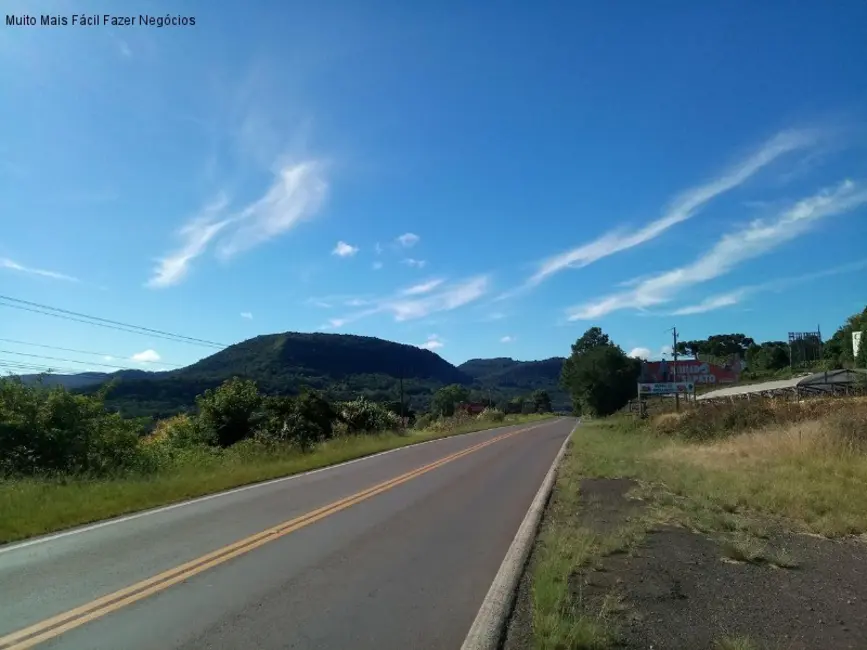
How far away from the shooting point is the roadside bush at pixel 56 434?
1758cm

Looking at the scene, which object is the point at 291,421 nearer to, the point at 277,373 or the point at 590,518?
the point at 590,518

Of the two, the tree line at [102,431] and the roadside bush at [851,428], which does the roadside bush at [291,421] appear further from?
the roadside bush at [851,428]

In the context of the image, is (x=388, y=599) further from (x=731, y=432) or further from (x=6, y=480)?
(x=731, y=432)

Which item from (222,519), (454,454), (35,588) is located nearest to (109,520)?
(222,519)

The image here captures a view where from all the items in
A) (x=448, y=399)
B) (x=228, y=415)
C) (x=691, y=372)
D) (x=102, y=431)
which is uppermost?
(x=691, y=372)

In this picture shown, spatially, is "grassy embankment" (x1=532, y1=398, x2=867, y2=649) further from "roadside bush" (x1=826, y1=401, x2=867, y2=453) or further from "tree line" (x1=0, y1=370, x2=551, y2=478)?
"tree line" (x1=0, y1=370, x2=551, y2=478)

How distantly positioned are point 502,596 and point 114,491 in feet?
33.5

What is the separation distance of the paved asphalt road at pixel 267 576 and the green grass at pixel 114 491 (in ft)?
2.73

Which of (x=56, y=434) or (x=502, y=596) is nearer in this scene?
(x=502, y=596)

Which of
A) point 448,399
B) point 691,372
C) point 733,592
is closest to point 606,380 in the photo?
point 691,372

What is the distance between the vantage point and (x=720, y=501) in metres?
12.6

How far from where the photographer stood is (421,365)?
170 m

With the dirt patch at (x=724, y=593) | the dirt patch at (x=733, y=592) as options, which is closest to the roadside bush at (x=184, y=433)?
the dirt patch at (x=724, y=593)

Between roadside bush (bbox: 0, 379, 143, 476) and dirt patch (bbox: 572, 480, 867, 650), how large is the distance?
14.4 meters
